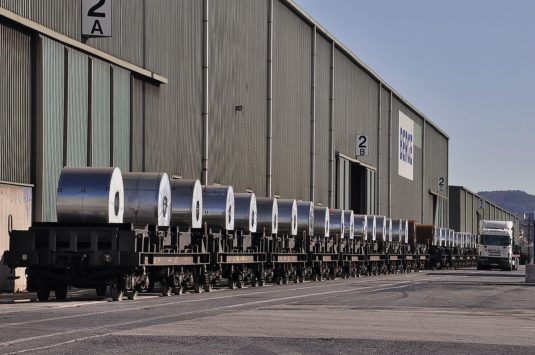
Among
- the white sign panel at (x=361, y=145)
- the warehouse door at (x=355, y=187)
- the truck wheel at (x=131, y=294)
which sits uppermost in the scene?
the white sign panel at (x=361, y=145)

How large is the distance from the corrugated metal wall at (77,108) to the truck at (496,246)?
51.4 metres

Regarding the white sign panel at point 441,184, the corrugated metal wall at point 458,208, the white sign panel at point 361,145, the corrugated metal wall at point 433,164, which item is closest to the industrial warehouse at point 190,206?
the white sign panel at point 361,145

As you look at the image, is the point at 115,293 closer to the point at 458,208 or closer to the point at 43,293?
the point at 43,293

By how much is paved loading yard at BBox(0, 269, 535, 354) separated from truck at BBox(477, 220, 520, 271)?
54442mm

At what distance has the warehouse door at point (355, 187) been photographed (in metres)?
73.7

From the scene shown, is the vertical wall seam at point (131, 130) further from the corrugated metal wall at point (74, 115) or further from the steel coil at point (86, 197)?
the steel coil at point (86, 197)

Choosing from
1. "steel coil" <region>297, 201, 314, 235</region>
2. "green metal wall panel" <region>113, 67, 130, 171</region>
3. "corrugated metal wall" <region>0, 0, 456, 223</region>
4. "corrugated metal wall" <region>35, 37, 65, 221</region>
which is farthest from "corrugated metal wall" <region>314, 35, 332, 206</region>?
"corrugated metal wall" <region>35, 37, 65, 221</region>

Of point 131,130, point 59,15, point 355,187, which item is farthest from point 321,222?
point 355,187

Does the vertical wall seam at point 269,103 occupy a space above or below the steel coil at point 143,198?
above

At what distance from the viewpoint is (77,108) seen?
35.5 meters

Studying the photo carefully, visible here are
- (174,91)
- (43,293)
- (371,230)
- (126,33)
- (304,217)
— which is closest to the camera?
(43,293)

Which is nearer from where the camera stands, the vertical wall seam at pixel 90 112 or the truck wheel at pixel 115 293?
the truck wheel at pixel 115 293

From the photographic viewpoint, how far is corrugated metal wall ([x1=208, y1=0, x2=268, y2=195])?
4931 cm

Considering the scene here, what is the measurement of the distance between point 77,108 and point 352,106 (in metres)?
44.2
